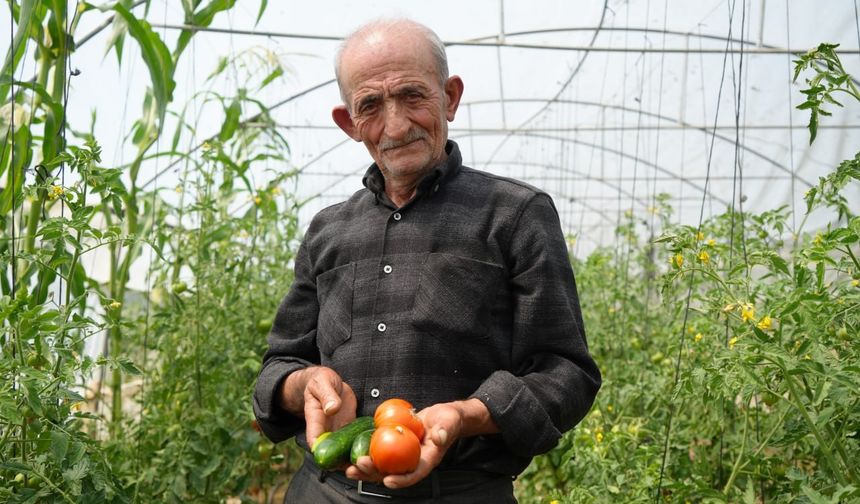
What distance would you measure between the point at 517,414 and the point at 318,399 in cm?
34

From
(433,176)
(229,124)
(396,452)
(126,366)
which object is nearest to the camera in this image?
(396,452)

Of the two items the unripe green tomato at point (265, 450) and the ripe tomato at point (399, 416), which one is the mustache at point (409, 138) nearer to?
the ripe tomato at point (399, 416)

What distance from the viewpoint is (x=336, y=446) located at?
4.19 ft

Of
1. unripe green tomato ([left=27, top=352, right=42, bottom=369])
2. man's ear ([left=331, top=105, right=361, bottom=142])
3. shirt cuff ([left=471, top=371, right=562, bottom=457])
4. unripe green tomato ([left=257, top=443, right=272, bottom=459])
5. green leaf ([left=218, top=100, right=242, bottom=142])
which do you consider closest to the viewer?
shirt cuff ([left=471, top=371, right=562, bottom=457])

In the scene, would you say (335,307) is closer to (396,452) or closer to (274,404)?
(274,404)

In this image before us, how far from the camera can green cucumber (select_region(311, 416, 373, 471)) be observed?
1257 mm

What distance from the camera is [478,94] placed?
9664 millimetres

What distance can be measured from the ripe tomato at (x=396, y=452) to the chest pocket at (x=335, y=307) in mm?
339

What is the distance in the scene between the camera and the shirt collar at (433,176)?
4.93 ft

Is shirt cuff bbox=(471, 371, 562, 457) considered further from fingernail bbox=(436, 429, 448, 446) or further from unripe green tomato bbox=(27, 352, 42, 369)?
unripe green tomato bbox=(27, 352, 42, 369)

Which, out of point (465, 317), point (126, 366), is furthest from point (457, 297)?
point (126, 366)

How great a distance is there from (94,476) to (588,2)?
6389 mm

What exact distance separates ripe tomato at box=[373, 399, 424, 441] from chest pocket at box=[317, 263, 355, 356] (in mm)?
195

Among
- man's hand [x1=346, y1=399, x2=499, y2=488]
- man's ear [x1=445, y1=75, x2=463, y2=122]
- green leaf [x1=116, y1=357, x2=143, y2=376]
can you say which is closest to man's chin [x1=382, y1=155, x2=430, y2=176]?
man's ear [x1=445, y1=75, x2=463, y2=122]
